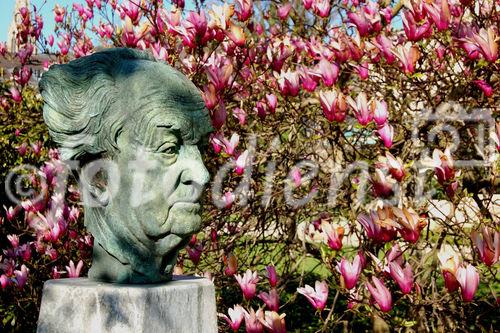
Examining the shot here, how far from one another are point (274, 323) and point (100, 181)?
3.10 feet

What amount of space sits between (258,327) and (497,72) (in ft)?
5.35

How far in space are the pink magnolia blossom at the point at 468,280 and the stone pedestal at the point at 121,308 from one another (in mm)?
1024

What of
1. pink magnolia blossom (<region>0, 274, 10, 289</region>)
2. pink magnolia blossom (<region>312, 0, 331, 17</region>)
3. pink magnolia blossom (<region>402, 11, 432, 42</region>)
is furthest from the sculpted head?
pink magnolia blossom (<region>0, 274, 10, 289</region>)

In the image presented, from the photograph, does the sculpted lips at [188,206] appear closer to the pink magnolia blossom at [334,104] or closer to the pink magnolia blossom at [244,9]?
the pink magnolia blossom at [334,104]

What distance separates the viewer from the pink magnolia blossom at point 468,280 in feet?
7.30

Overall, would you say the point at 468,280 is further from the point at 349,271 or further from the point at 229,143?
the point at 229,143

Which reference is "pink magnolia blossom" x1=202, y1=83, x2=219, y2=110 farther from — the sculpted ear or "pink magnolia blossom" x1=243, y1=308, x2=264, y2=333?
"pink magnolia blossom" x1=243, y1=308, x2=264, y2=333

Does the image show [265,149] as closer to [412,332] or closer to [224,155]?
[224,155]

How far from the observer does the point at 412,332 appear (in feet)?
10.1

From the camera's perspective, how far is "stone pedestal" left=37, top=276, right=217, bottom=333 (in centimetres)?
230

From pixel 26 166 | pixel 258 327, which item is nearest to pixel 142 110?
pixel 258 327

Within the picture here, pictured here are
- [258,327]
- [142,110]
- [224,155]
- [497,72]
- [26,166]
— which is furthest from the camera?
[26,166]

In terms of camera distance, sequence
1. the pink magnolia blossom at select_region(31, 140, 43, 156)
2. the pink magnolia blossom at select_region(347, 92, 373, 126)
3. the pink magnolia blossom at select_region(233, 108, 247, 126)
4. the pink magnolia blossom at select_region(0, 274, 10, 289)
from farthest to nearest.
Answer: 1. the pink magnolia blossom at select_region(31, 140, 43, 156)
2. the pink magnolia blossom at select_region(0, 274, 10, 289)
3. the pink magnolia blossom at select_region(233, 108, 247, 126)
4. the pink magnolia blossom at select_region(347, 92, 373, 126)

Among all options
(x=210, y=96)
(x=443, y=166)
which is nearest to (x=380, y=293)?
(x=443, y=166)
